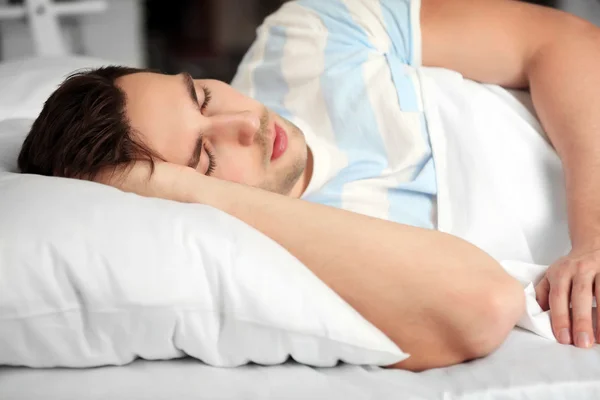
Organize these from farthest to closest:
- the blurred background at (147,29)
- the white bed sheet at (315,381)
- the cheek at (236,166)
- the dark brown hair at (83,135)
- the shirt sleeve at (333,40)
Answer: the blurred background at (147,29) < the shirt sleeve at (333,40) < the cheek at (236,166) < the dark brown hair at (83,135) < the white bed sheet at (315,381)

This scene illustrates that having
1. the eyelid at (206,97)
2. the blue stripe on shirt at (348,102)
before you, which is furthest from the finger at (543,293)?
the eyelid at (206,97)

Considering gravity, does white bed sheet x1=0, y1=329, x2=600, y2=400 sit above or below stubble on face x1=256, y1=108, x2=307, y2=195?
below

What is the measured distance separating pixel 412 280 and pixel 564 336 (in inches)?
8.0

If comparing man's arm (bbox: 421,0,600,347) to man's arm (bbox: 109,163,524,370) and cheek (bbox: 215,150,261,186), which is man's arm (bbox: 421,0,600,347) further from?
cheek (bbox: 215,150,261,186)

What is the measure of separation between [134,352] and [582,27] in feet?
3.13

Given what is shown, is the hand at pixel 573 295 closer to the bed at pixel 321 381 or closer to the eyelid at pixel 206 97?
the bed at pixel 321 381

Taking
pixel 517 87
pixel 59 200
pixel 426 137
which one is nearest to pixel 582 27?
pixel 517 87

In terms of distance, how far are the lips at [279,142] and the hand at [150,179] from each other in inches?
9.1

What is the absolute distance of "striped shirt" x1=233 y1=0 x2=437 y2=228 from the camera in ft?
3.70

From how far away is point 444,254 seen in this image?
820 mm

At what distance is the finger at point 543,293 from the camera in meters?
0.91

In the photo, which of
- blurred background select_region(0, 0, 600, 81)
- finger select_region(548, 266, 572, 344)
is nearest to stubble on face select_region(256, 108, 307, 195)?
finger select_region(548, 266, 572, 344)

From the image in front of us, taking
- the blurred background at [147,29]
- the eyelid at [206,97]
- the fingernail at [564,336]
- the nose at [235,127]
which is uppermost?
the eyelid at [206,97]

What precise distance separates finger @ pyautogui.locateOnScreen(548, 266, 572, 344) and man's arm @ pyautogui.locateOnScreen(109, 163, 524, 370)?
0.06m
